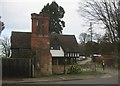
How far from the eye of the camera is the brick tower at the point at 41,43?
48.2 metres

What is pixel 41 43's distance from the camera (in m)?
49.0

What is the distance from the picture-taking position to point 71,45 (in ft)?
216

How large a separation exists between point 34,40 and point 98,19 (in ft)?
93.0

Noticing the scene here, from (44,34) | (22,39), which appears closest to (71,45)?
(22,39)

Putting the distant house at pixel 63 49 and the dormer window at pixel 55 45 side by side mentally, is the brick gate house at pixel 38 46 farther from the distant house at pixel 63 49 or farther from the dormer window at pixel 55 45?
the distant house at pixel 63 49

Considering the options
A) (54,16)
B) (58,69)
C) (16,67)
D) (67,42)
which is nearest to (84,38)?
(54,16)

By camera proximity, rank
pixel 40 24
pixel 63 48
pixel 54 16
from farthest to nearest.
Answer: pixel 54 16, pixel 63 48, pixel 40 24

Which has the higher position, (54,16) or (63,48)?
(54,16)

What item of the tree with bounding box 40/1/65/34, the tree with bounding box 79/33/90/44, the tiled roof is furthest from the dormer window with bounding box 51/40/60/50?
the tree with bounding box 79/33/90/44

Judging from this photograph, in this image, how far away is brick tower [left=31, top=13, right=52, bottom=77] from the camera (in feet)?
158

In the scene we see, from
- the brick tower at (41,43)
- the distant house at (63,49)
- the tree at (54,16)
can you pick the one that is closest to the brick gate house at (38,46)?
the brick tower at (41,43)

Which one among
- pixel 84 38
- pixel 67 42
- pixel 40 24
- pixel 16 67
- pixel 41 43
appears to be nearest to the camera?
pixel 16 67

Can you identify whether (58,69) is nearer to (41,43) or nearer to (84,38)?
(41,43)

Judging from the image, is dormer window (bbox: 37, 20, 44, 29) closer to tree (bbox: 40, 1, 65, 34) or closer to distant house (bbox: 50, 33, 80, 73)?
distant house (bbox: 50, 33, 80, 73)
